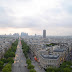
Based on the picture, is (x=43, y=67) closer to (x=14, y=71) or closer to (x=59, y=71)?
(x=59, y=71)

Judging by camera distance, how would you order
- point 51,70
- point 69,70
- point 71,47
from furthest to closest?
point 71,47 < point 51,70 < point 69,70

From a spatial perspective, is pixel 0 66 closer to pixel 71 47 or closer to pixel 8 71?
pixel 8 71

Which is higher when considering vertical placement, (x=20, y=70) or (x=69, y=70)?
(x=69, y=70)

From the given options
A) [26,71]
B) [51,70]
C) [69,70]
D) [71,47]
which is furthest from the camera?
[71,47]

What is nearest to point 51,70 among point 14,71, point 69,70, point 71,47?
point 69,70

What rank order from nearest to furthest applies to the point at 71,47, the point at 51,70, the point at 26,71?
the point at 51,70 → the point at 26,71 → the point at 71,47

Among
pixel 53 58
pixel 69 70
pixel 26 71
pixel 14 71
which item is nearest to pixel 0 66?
pixel 14 71

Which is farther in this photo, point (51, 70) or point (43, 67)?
point (43, 67)

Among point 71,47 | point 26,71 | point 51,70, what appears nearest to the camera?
point 51,70

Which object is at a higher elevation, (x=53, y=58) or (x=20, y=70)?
(x=53, y=58)
